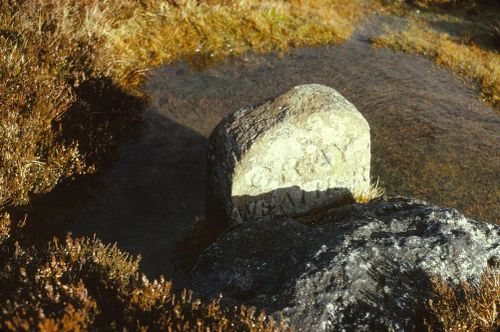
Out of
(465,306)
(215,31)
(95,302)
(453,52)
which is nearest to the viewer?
(95,302)

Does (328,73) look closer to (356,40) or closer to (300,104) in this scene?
(356,40)

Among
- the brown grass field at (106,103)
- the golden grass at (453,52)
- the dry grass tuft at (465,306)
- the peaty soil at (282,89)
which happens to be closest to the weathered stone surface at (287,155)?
the peaty soil at (282,89)

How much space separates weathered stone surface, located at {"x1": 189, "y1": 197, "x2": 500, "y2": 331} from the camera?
435cm

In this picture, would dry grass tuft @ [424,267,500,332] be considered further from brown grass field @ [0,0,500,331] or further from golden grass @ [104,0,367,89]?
golden grass @ [104,0,367,89]

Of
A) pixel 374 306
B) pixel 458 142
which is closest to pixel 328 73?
pixel 458 142

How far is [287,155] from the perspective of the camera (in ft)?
21.8

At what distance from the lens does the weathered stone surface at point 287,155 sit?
655 centimetres

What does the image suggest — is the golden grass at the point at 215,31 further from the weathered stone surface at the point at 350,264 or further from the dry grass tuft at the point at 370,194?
the weathered stone surface at the point at 350,264

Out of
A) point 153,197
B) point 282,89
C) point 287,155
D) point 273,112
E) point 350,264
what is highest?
point 273,112

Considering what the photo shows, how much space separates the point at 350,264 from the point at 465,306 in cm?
99

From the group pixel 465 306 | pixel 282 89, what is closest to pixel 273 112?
pixel 465 306

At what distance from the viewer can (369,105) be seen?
34.9 ft

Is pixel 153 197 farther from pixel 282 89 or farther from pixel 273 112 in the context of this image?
pixel 282 89

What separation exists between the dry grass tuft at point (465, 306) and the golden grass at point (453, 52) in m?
8.13
